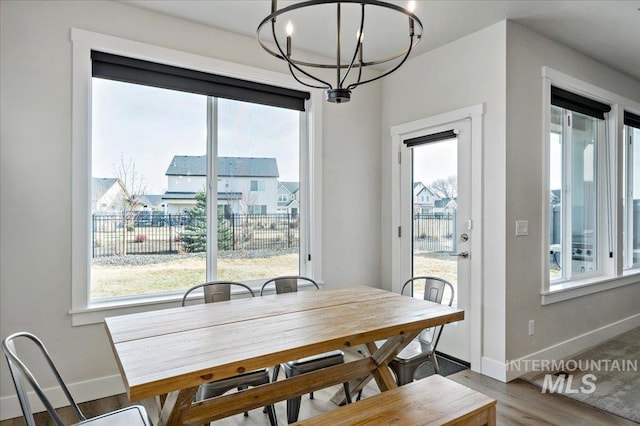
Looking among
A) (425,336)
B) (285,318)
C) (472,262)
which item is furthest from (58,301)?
(472,262)

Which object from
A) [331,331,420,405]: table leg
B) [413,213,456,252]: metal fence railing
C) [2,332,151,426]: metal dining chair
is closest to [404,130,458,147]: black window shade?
[413,213,456,252]: metal fence railing

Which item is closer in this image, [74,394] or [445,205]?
[74,394]

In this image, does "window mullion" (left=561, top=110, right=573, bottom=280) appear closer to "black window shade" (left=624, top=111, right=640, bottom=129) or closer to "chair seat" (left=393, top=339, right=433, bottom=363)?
"black window shade" (left=624, top=111, right=640, bottom=129)

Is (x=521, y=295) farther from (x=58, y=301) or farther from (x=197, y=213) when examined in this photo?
(x=58, y=301)

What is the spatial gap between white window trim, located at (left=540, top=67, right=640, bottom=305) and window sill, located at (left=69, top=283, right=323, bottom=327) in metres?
3.07

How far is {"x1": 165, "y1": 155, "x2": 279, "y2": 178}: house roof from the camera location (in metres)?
3.19

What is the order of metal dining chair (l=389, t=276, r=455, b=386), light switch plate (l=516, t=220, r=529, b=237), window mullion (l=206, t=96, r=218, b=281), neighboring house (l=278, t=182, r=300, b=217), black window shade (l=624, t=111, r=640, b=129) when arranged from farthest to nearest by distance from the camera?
black window shade (l=624, t=111, r=640, b=129), neighboring house (l=278, t=182, r=300, b=217), window mullion (l=206, t=96, r=218, b=281), light switch plate (l=516, t=220, r=529, b=237), metal dining chair (l=389, t=276, r=455, b=386)

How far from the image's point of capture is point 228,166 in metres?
3.40

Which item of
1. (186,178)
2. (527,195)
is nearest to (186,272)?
(186,178)

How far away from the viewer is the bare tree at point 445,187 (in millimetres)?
3475

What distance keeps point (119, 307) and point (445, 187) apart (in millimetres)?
2882

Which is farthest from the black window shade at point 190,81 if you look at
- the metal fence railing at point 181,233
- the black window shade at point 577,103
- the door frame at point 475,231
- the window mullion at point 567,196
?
the window mullion at point 567,196

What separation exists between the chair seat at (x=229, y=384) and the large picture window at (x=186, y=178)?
1.28m

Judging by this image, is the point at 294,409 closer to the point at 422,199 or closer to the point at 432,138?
the point at 422,199
